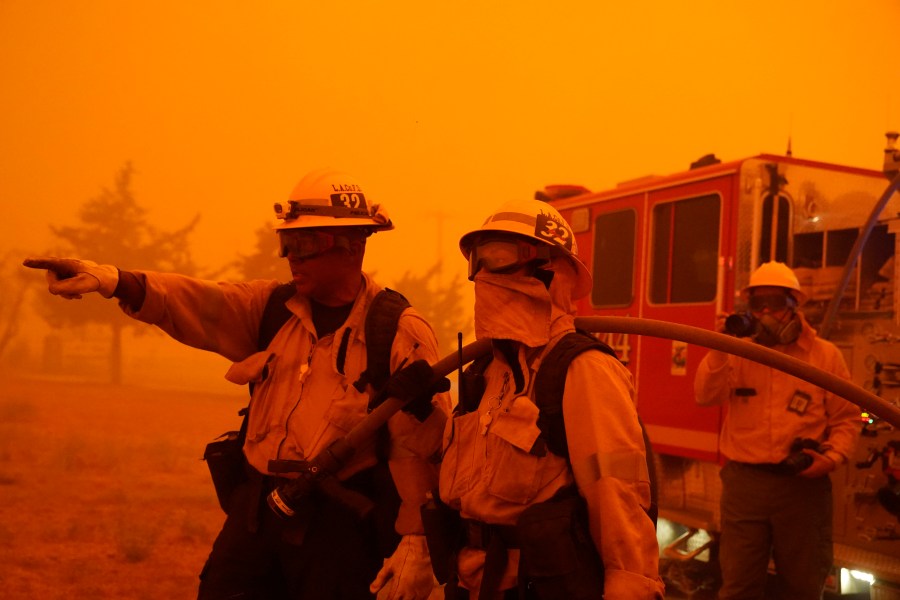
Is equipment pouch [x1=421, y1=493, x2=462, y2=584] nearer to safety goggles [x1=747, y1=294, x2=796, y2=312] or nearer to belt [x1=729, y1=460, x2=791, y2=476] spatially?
belt [x1=729, y1=460, x2=791, y2=476]

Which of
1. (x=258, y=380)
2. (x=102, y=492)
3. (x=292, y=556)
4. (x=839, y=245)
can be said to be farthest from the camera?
(x=102, y=492)

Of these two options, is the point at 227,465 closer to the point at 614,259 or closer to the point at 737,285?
the point at 737,285

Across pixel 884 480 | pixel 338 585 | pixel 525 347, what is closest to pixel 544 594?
pixel 525 347

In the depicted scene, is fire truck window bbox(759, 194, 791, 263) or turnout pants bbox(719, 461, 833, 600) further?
fire truck window bbox(759, 194, 791, 263)

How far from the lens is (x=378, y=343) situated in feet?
8.91

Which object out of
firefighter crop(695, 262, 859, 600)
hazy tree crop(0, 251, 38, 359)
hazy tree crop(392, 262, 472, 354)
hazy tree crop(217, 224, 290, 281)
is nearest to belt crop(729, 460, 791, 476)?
firefighter crop(695, 262, 859, 600)

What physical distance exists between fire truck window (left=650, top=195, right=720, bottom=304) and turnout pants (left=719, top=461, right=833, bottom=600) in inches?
67.0

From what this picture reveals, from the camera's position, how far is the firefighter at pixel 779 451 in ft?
13.2

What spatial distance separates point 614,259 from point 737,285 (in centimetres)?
126

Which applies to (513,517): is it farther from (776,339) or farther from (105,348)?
(105,348)

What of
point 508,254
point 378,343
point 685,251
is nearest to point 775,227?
point 685,251

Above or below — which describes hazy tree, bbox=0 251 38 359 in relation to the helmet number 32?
below

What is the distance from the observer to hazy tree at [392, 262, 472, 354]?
9.63 metres

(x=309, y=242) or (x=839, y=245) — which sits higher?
(x=839, y=245)
